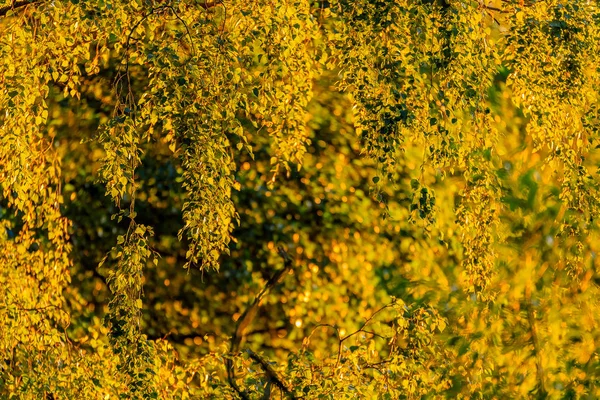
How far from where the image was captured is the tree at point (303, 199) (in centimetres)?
467

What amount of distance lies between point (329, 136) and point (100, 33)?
359 cm

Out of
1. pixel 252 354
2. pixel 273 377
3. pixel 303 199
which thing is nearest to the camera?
pixel 273 377

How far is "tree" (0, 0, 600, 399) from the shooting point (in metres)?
4.67

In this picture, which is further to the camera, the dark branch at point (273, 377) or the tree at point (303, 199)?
the dark branch at point (273, 377)

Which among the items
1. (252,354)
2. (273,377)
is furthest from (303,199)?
(273,377)

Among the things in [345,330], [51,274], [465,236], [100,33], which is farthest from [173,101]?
[345,330]

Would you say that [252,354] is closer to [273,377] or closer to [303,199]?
[273,377]

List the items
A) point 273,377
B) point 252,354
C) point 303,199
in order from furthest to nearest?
point 303,199, point 252,354, point 273,377

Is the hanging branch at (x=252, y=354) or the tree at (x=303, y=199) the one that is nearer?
the tree at (x=303, y=199)

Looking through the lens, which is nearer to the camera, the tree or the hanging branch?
the tree

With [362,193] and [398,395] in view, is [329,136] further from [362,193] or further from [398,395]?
[398,395]

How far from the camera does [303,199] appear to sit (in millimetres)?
8148

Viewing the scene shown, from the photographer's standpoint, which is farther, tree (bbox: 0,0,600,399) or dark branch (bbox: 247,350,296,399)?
dark branch (bbox: 247,350,296,399)

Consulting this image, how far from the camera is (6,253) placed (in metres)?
6.95
